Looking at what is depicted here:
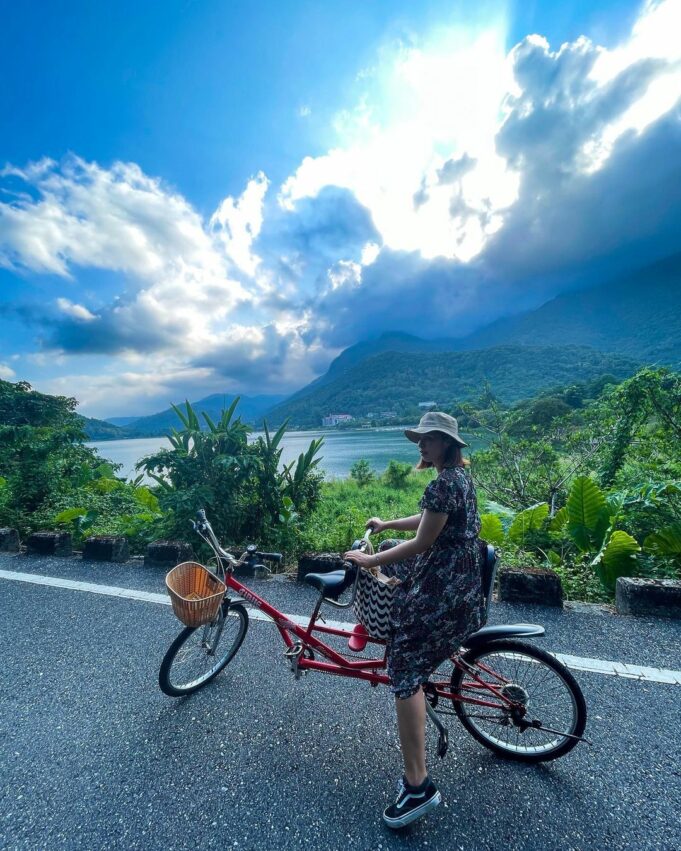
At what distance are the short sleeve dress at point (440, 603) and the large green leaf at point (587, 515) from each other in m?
2.85

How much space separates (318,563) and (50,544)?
376 cm

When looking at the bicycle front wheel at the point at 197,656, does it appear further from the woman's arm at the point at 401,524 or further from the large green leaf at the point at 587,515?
the large green leaf at the point at 587,515

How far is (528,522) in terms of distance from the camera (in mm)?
4285

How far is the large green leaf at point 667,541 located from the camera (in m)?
3.32

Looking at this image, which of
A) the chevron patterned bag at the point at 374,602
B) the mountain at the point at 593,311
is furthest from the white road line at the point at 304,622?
the mountain at the point at 593,311

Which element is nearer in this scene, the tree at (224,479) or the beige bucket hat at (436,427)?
the beige bucket hat at (436,427)

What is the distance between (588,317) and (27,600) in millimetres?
128768

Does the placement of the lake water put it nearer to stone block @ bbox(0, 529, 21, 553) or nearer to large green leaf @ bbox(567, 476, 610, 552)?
stone block @ bbox(0, 529, 21, 553)

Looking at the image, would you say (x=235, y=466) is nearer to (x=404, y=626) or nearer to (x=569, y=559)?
(x=404, y=626)

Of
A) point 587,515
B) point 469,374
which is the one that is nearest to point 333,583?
point 587,515

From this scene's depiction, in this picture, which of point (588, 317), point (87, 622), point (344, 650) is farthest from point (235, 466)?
point (588, 317)

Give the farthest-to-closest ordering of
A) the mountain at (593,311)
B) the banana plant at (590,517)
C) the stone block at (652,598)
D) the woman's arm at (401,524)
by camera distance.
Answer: the mountain at (593,311), the banana plant at (590,517), the stone block at (652,598), the woman's arm at (401,524)

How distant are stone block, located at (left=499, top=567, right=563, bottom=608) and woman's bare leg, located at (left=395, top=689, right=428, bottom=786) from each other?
1.87 metres

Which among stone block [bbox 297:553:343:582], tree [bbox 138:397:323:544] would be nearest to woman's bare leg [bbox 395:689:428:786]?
stone block [bbox 297:553:343:582]
